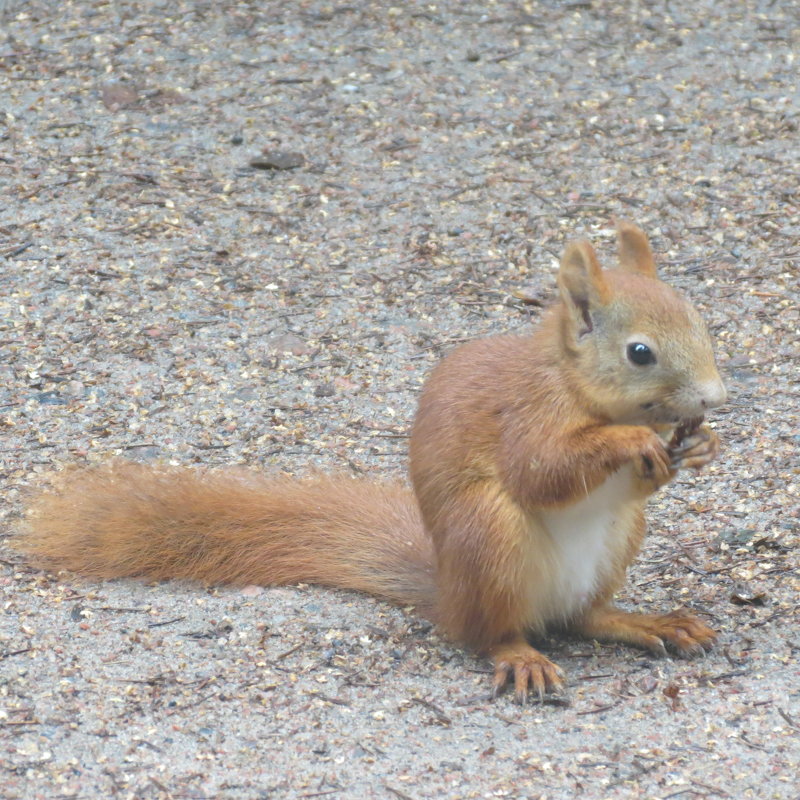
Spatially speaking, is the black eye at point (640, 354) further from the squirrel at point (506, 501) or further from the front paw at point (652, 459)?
the front paw at point (652, 459)

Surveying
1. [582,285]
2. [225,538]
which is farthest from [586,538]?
[225,538]

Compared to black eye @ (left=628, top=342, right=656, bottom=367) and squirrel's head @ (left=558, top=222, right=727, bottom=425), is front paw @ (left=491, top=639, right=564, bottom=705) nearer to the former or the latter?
squirrel's head @ (left=558, top=222, right=727, bottom=425)

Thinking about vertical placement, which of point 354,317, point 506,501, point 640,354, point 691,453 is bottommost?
point 354,317

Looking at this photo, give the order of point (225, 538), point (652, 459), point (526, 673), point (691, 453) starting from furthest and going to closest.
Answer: point (225, 538) < point (526, 673) < point (691, 453) < point (652, 459)

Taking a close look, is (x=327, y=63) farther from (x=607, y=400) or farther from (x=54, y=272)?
(x=607, y=400)

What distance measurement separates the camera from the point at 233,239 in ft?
17.5

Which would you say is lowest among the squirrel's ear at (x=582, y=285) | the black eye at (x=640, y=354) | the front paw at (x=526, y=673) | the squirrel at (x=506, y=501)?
the front paw at (x=526, y=673)

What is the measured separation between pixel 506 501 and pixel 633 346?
46 cm

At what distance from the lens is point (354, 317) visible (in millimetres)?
4945

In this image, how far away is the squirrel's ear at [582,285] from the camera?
9.88ft

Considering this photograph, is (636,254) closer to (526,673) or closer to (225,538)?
(526,673)

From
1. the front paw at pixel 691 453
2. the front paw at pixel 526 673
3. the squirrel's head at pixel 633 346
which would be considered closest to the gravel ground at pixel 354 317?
the front paw at pixel 526 673

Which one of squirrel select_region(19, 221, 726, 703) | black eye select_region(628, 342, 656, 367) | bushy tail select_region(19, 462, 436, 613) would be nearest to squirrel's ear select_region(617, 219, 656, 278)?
squirrel select_region(19, 221, 726, 703)

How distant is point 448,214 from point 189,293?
1117 mm
